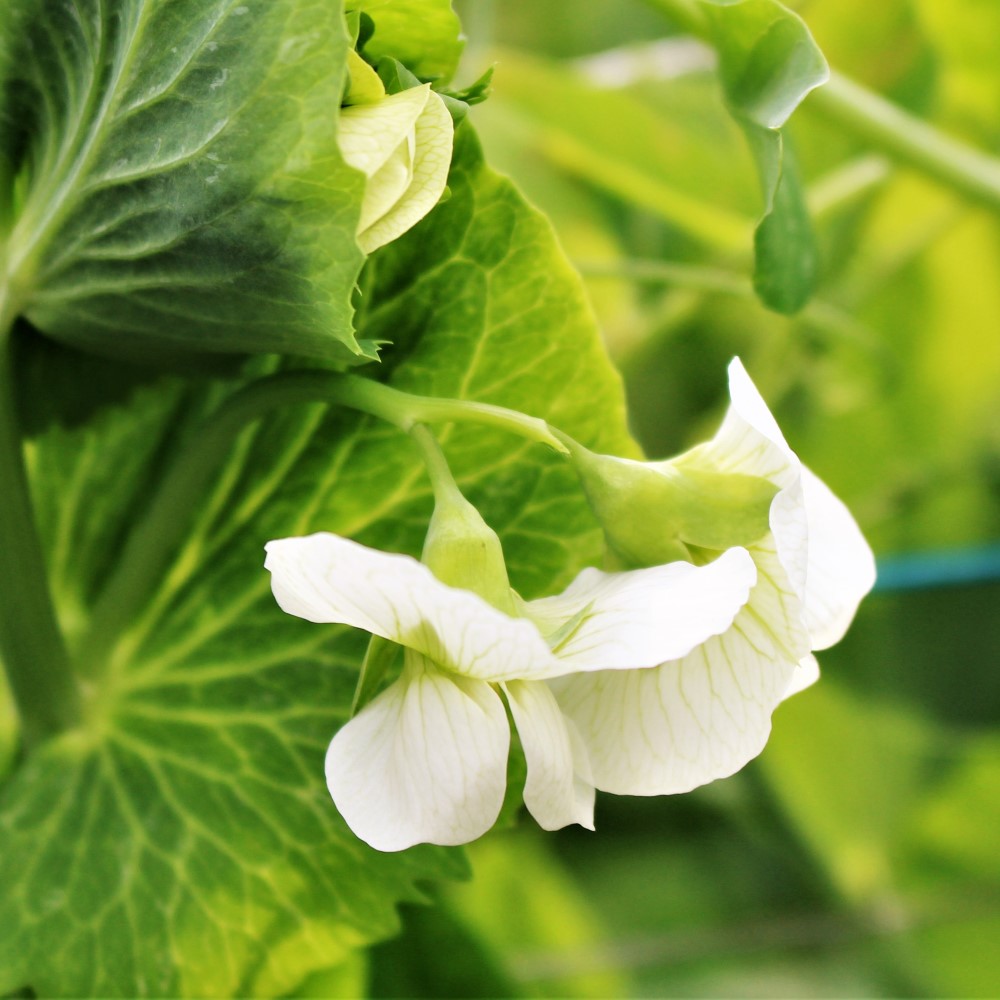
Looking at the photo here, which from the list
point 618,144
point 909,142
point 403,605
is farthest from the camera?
point 618,144

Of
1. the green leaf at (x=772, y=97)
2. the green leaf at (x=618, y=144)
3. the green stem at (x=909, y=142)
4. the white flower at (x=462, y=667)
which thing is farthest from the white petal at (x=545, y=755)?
the green leaf at (x=618, y=144)

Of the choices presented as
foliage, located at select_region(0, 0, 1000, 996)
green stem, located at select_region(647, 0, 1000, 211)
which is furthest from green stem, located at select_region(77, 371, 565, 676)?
green stem, located at select_region(647, 0, 1000, 211)

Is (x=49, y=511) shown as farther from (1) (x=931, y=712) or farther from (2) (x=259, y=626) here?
(1) (x=931, y=712)

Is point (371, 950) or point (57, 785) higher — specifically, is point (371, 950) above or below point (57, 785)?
below

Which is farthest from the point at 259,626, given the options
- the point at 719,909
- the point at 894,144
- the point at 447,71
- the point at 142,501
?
the point at 719,909

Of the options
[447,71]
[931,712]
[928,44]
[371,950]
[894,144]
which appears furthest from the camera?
[931,712]

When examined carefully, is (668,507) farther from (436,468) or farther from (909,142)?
(909,142)

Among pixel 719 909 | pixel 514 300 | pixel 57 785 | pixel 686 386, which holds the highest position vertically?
pixel 514 300

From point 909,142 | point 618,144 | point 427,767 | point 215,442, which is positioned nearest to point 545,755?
point 427,767
